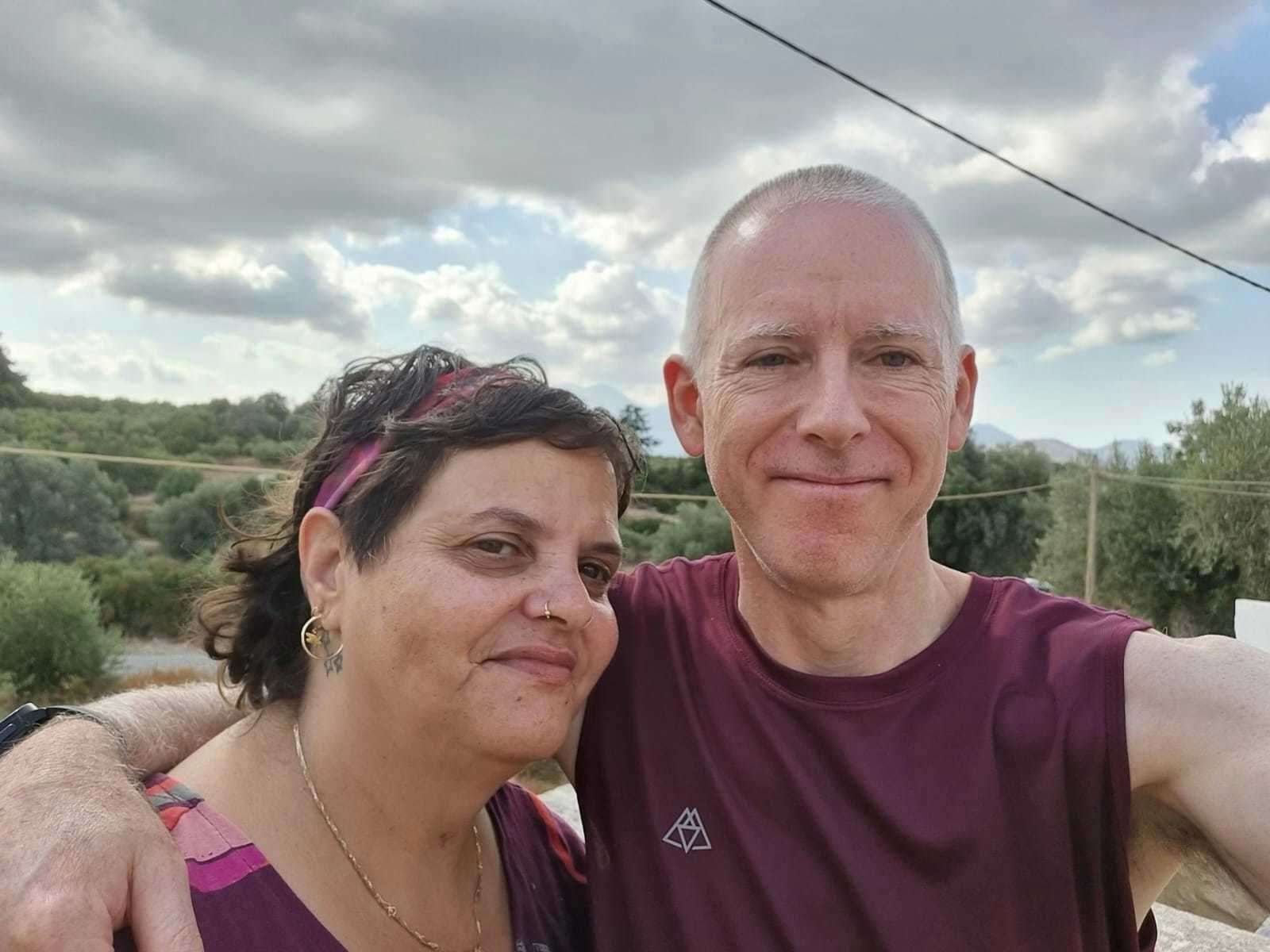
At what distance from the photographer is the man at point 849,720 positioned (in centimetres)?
136

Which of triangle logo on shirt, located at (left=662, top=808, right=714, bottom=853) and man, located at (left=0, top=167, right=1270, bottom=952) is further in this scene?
triangle logo on shirt, located at (left=662, top=808, right=714, bottom=853)

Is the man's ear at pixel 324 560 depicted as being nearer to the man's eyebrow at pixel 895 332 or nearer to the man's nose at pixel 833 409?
the man's nose at pixel 833 409

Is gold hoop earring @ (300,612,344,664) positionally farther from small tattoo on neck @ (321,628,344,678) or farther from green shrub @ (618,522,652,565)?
green shrub @ (618,522,652,565)

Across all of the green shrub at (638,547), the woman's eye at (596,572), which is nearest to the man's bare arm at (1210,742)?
the woman's eye at (596,572)

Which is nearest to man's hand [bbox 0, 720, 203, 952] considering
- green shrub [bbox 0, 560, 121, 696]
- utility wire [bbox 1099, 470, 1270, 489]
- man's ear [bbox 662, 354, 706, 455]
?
man's ear [bbox 662, 354, 706, 455]

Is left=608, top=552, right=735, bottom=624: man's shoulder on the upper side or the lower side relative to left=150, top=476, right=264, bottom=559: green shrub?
upper

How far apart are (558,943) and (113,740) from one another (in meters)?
0.93

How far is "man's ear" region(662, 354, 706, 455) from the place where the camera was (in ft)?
6.41

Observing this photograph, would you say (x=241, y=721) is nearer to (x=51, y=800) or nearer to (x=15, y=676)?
(x=51, y=800)

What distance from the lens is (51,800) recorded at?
143cm

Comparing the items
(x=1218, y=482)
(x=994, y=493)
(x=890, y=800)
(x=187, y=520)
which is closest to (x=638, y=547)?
(x=994, y=493)

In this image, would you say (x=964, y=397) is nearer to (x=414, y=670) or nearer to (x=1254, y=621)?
(x=414, y=670)

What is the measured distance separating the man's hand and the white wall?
8.27 m

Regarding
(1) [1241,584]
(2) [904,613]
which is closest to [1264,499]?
(1) [1241,584]
